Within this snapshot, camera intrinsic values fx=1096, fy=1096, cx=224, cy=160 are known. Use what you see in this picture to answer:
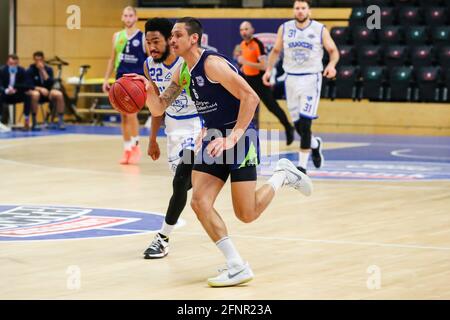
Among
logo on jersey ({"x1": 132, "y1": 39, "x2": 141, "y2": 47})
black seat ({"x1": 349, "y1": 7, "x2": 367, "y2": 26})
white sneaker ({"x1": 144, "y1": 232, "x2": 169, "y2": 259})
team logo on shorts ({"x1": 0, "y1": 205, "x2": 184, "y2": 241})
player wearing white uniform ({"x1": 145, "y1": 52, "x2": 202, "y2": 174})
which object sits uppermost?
black seat ({"x1": 349, "y1": 7, "x2": 367, "y2": 26})

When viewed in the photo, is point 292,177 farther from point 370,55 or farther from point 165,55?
point 370,55

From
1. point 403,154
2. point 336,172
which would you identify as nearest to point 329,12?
point 403,154

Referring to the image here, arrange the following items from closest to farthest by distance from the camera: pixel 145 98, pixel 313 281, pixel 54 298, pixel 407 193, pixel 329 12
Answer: pixel 54 298, pixel 313 281, pixel 145 98, pixel 407 193, pixel 329 12

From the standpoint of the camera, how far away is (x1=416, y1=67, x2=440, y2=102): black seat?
20.9 meters

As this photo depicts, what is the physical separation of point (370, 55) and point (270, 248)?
13.9m

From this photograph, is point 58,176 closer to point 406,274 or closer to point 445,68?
point 406,274

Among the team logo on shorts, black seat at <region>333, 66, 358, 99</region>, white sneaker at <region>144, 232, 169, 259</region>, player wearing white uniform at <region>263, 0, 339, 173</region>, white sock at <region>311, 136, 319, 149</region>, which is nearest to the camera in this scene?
white sneaker at <region>144, 232, 169, 259</region>

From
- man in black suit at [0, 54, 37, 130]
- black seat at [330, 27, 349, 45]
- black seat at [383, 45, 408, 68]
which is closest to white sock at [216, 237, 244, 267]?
man in black suit at [0, 54, 37, 130]

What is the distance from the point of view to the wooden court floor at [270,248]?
6.71m

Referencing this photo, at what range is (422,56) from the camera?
21.2 metres

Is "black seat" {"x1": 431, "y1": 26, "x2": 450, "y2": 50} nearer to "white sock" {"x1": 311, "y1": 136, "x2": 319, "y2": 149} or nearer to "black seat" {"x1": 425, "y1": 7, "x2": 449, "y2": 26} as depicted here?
"black seat" {"x1": 425, "y1": 7, "x2": 449, "y2": 26}

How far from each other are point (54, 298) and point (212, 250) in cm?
210

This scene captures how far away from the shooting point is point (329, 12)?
23.3 m

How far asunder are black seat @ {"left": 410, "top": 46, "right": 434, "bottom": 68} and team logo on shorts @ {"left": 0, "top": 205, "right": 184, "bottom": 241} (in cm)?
1212
